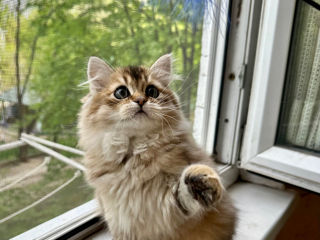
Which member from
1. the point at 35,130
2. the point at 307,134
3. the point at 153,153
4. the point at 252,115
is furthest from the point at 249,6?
the point at 35,130

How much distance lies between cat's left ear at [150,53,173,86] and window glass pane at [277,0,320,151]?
0.54m

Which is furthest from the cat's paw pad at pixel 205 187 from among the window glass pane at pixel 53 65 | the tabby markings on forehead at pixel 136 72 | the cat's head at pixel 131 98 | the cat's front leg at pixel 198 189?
the window glass pane at pixel 53 65

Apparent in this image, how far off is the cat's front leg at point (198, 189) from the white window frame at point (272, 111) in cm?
60

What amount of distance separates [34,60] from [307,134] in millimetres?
985

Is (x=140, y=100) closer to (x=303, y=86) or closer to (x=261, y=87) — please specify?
(x=261, y=87)

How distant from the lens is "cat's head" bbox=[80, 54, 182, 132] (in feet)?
2.07

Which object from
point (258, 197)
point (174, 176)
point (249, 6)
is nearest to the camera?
point (174, 176)

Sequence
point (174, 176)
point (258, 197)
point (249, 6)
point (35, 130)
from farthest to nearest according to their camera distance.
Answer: point (258, 197) → point (249, 6) → point (35, 130) → point (174, 176)

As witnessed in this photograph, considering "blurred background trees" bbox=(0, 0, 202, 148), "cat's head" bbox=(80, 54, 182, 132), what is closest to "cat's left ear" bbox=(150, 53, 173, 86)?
"cat's head" bbox=(80, 54, 182, 132)

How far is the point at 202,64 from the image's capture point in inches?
43.6

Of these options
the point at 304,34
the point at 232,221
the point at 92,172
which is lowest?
the point at 232,221

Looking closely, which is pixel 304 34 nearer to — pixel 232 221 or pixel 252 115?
pixel 252 115

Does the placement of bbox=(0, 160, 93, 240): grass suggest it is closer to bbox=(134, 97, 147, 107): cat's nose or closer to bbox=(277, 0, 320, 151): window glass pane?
bbox=(134, 97, 147, 107): cat's nose

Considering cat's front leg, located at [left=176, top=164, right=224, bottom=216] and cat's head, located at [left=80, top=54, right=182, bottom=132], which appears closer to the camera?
cat's front leg, located at [left=176, top=164, right=224, bottom=216]
